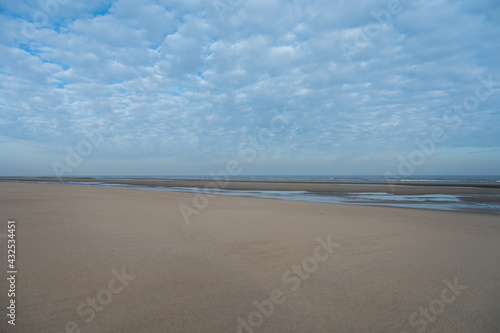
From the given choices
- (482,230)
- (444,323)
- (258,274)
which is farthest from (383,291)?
(482,230)

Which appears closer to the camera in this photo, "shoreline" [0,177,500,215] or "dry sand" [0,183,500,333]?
"dry sand" [0,183,500,333]

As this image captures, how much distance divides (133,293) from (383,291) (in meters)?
3.22

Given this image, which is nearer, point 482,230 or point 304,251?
point 304,251

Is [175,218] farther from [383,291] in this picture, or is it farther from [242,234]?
[383,291]

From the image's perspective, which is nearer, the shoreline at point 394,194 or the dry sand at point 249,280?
the dry sand at point 249,280

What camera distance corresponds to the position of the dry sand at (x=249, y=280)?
2.87 metres

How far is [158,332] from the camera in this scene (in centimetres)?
264

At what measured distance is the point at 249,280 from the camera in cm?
391

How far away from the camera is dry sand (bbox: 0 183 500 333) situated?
2871mm

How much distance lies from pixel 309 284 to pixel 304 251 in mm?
1558

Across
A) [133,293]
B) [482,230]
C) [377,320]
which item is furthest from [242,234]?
[482,230]

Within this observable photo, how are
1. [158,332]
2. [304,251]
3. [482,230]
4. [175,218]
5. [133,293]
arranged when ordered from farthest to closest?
1. [175,218]
2. [482,230]
3. [304,251]
4. [133,293]
5. [158,332]

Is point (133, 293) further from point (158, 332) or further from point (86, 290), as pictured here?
point (158, 332)

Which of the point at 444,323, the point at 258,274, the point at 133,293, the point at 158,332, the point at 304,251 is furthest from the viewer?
the point at 304,251
